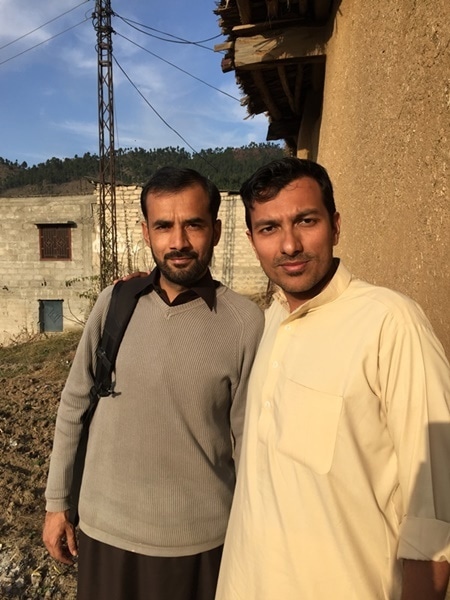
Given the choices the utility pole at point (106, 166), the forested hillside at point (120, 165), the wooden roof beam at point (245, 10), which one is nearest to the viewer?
the wooden roof beam at point (245, 10)

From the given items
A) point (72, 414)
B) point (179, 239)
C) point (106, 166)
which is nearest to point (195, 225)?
point (179, 239)

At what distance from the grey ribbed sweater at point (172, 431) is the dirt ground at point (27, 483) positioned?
1.53 meters

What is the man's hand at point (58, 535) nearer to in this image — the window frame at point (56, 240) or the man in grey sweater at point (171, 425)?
the man in grey sweater at point (171, 425)

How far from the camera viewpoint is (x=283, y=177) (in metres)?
1.22

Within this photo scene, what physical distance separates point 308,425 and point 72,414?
103cm

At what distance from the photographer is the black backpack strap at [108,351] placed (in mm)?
1610

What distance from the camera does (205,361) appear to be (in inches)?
59.7

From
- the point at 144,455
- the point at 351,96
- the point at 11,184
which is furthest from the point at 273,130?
the point at 11,184

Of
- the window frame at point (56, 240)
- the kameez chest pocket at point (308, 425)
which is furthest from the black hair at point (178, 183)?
the window frame at point (56, 240)

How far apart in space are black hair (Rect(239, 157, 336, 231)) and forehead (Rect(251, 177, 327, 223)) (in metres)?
0.01

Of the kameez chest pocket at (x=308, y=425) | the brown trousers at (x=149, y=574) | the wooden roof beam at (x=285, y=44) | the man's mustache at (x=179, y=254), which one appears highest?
the wooden roof beam at (x=285, y=44)

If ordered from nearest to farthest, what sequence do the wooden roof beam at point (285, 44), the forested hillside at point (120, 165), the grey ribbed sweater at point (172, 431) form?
1. the grey ribbed sweater at point (172, 431)
2. the wooden roof beam at point (285, 44)
3. the forested hillside at point (120, 165)

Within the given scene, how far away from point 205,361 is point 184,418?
20 centimetres

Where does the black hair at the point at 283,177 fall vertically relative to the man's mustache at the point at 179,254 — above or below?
above
